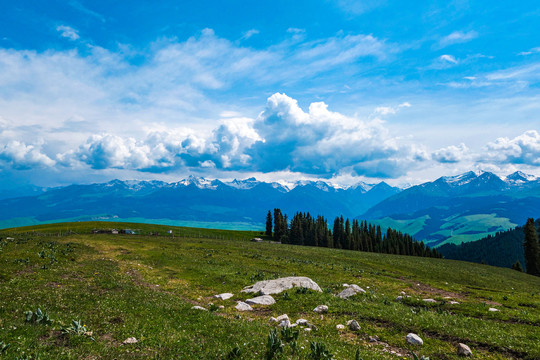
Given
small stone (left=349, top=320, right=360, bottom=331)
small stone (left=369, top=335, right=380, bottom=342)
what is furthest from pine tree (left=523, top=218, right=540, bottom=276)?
small stone (left=369, top=335, right=380, bottom=342)

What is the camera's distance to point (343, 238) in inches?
5714

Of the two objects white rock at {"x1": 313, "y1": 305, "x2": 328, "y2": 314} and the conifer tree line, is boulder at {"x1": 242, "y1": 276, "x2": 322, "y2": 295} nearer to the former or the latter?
white rock at {"x1": 313, "y1": 305, "x2": 328, "y2": 314}

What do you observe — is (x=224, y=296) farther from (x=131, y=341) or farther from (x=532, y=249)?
(x=532, y=249)

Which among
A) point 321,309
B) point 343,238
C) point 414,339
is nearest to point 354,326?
point 414,339

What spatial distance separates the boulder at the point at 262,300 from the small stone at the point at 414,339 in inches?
439

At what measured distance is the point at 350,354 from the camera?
11.6 metres

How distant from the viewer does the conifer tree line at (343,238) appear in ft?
440

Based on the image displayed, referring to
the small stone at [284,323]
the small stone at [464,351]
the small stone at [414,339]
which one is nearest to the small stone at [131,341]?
the small stone at [284,323]

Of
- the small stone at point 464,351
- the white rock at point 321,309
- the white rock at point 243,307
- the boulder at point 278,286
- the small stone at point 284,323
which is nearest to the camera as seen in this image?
the small stone at point 464,351

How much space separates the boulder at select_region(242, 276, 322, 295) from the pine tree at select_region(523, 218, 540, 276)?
108293 mm

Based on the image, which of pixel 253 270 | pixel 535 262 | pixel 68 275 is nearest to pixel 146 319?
pixel 68 275

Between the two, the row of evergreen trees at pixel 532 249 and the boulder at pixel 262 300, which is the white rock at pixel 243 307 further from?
the row of evergreen trees at pixel 532 249

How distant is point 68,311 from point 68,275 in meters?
14.1

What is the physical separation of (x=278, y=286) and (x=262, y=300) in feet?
11.9
